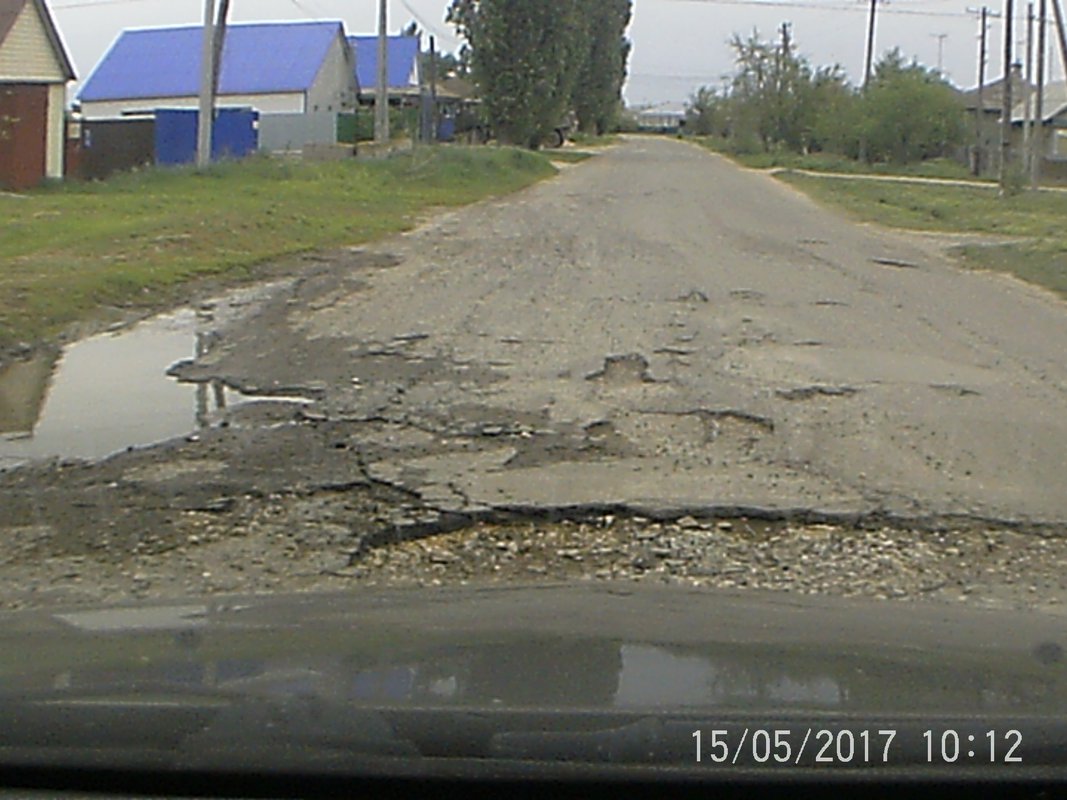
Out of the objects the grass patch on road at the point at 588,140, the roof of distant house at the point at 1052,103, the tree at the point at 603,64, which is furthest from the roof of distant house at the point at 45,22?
the roof of distant house at the point at 1052,103

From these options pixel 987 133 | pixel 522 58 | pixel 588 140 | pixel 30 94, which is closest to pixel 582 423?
pixel 30 94

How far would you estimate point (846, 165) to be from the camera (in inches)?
2697

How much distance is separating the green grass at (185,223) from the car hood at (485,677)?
30.7 ft

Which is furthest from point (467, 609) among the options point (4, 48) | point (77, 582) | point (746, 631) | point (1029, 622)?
point (4, 48)

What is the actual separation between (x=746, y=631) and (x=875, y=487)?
3.89 meters

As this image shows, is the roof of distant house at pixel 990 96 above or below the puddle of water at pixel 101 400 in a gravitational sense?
above

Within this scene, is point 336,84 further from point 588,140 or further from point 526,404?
point 526,404

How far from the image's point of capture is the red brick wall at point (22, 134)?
1268 inches

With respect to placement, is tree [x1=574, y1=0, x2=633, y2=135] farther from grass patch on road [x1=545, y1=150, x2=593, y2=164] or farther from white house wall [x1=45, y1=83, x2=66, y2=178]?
white house wall [x1=45, y1=83, x2=66, y2=178]

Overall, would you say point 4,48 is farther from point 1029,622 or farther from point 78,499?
point 1029,622

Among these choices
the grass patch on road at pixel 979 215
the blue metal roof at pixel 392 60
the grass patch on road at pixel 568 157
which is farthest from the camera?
the blue metal roof at pixel 392 60

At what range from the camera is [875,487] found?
7.36m

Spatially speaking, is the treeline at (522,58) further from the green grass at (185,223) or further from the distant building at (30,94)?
the distant building at (30,94)

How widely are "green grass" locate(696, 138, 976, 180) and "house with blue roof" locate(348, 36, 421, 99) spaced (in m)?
18.0
